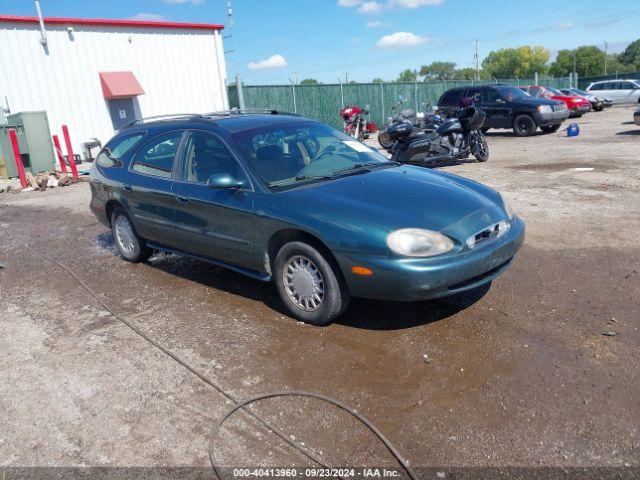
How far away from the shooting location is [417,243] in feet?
12.0

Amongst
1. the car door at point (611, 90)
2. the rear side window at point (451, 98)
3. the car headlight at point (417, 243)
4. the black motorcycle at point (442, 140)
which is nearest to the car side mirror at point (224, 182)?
the car headlight at point (417, 243)

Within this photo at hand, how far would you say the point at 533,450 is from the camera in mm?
2699

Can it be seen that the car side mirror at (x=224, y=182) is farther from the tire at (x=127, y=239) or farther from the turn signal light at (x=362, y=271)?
the tire at (x=127, y=239)

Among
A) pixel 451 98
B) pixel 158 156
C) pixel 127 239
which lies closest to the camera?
pixel 158 156

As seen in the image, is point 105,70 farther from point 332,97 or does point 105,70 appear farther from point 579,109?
point 579,109

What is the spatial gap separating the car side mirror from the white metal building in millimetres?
16420

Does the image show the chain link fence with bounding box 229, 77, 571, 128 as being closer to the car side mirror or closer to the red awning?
the red awning

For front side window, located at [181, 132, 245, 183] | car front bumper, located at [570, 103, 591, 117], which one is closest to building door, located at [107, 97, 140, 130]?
front side window, located at [181, 132, 245, 183]

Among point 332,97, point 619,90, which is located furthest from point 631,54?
point 332,97

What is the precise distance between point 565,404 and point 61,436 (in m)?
2.87

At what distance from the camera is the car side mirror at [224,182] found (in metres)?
4.36

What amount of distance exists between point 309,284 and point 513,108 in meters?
15.8

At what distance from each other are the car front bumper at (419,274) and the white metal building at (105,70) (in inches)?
700

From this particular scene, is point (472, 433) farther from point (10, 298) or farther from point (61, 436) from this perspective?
point (10, 298)
